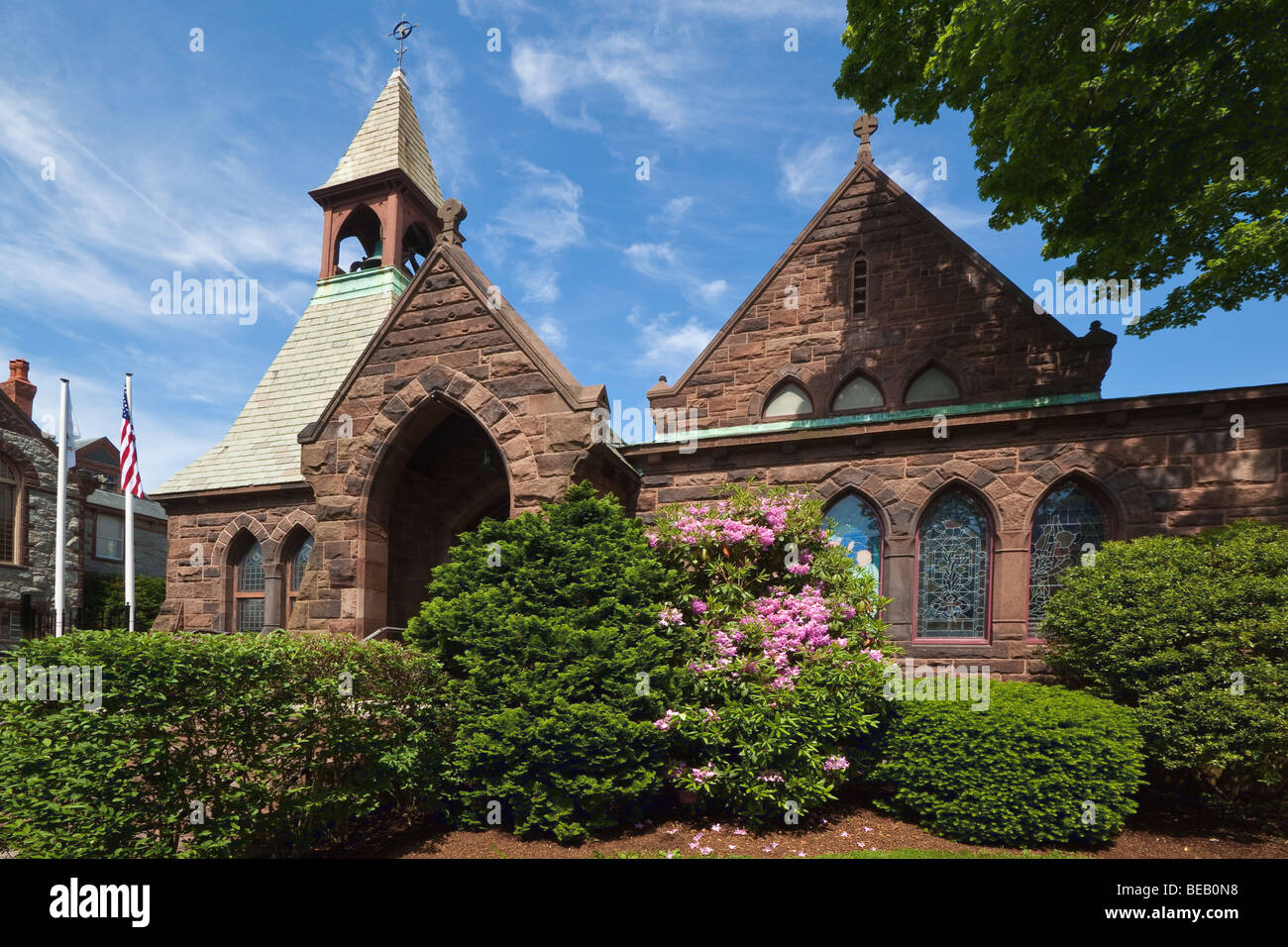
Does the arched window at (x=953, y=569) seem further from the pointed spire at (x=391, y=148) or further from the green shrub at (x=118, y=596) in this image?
the green shrub at (x=118, y=596)

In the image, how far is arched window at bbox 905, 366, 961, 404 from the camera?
1168 centimetres

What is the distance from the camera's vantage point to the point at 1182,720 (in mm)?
7215

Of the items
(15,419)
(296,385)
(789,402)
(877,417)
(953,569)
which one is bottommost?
(953,569)

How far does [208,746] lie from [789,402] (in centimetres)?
1000

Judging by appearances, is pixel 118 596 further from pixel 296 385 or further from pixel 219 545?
pixel 296 385

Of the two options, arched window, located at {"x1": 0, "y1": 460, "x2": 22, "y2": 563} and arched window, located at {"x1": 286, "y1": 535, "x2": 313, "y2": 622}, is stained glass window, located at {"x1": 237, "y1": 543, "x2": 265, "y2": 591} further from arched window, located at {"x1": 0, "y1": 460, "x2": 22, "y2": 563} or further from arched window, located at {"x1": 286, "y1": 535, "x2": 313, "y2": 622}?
arched window, located at {"x1": 0, "y1": 460, "x2": 22, "y2": 563}

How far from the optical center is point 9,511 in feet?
72.3

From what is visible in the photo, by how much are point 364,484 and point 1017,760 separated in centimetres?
877

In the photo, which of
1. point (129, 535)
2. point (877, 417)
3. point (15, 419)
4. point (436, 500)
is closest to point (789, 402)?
point (877, 417)

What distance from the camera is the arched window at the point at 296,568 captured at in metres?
13.6

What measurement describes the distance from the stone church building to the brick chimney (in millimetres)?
17237

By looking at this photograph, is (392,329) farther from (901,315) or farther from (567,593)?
(901,315)

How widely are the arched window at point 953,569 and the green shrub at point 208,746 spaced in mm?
7176
